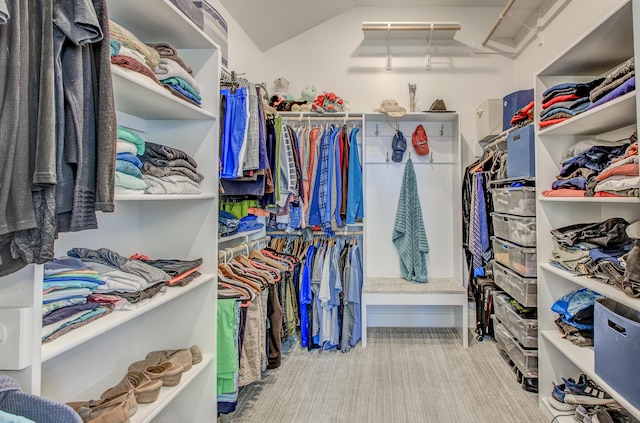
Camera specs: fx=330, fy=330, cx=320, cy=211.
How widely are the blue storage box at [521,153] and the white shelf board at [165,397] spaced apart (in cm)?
220

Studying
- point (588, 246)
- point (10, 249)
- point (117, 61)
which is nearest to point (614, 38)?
point (588, 246)

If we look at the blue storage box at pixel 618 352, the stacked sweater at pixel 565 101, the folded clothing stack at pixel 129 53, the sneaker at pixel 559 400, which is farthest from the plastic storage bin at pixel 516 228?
the folded clothing stack at pixel 129 53

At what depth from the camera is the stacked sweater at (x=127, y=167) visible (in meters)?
1.12

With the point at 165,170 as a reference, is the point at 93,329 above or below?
below

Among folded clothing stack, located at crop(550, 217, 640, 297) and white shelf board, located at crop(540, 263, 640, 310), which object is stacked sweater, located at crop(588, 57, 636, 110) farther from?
white shelf board, located at crop(540, 263, 640, 310)

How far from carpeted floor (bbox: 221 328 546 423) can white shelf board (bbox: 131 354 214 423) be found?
56 cm

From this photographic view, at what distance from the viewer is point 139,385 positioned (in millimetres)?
1293

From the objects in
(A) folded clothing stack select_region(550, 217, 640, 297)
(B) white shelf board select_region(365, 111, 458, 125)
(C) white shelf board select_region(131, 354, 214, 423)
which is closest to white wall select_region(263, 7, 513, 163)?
(B) white shelf board select_region(365, 111, 458, 125)

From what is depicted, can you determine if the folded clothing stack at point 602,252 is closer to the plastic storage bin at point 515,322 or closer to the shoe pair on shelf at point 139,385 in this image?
the plastic storage bin at point 515,322

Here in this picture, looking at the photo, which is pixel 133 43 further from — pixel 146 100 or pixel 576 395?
pixel 576 395

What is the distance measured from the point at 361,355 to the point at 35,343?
2369 mm

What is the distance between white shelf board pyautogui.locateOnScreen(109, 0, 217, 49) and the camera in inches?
48.1

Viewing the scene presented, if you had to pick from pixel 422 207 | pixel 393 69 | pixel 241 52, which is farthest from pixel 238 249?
pixel 393 69

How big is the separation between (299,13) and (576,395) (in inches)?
136
